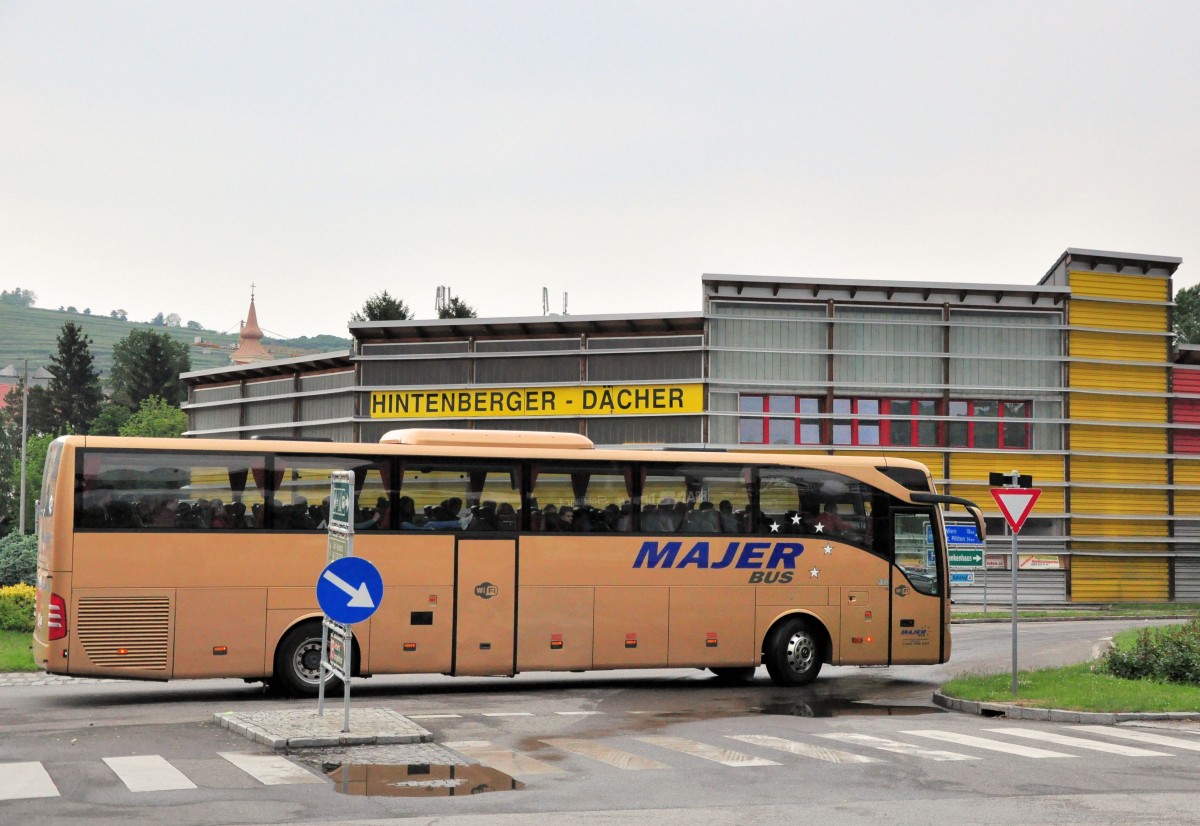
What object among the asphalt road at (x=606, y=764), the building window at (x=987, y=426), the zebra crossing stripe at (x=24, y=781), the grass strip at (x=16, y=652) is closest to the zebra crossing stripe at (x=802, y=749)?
the asphalt road at (x=606, y=764)

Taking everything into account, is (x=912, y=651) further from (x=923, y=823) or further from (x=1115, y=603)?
(x=1115, y=603)

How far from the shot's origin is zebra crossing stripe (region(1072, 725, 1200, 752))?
15.4 m

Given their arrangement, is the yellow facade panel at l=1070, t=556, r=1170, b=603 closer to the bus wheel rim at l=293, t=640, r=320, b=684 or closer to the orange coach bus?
the orange coach bus

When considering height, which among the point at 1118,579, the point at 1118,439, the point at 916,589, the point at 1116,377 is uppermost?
the point at 1116,377

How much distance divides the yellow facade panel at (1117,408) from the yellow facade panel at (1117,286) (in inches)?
124

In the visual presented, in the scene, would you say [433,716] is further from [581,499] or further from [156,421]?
[156,421]

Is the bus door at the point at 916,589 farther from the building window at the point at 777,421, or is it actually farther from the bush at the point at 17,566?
the building window at the point at 777,421

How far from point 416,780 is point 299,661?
Answer: 761 cm

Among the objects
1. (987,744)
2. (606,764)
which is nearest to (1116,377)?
(987,744)

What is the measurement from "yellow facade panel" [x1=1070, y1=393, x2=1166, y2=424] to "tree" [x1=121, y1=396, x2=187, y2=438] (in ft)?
236

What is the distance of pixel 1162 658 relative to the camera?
21.3 m

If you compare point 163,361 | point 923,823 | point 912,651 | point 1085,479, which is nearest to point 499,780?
point 923,823

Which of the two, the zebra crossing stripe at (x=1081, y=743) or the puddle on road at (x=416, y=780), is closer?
the puddle on road at (x=416, y=780)

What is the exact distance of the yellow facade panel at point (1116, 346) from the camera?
145ft
